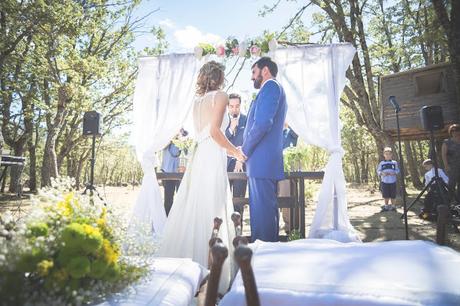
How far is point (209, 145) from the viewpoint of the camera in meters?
3.82

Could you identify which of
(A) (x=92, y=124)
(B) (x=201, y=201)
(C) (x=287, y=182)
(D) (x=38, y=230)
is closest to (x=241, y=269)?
(D) (x=38, y=230)

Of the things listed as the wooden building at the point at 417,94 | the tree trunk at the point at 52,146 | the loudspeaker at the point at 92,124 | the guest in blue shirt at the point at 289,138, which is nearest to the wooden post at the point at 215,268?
the guest in blue shirt at the point at 289,138

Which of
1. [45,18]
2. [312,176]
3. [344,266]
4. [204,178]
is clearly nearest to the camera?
[344,266]

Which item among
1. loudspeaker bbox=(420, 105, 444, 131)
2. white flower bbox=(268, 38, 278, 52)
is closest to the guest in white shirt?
loudspeaker bbox=(420, 105, 444, 131)

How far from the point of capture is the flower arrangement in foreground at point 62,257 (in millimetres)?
1128

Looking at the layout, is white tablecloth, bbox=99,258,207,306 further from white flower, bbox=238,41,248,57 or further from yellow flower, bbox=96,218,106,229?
white flower, bbox=238,41,248,57

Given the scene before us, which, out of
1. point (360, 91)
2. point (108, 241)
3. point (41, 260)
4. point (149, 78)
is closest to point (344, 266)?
point (108, 241)

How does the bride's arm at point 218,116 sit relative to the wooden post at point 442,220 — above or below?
above

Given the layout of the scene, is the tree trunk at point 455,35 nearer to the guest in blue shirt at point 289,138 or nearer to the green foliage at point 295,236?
the guest in blue shirt at point 289,138

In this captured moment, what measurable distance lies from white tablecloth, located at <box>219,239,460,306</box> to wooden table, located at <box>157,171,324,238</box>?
9.53 ft

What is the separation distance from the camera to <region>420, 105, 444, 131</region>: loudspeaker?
19.8 ft

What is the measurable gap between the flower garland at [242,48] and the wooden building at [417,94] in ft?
27.9

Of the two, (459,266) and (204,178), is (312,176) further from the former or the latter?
(459,266)

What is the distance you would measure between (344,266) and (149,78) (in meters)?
4.57
